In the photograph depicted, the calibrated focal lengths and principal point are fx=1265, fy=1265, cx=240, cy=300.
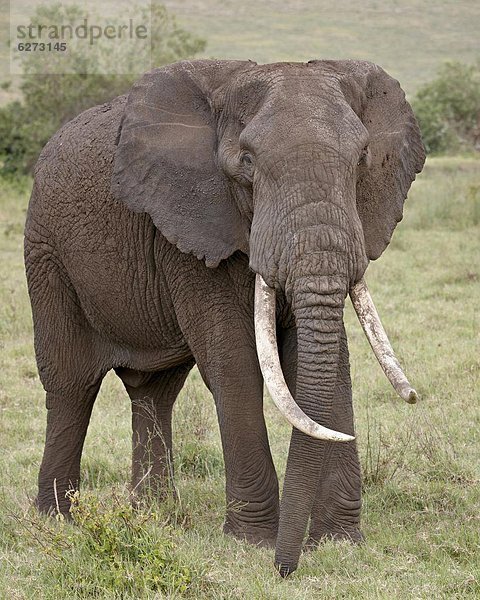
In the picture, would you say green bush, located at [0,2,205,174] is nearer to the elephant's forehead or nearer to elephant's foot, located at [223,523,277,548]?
elephant's foot, located at [223,523,277,548]

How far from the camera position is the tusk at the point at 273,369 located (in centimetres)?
420

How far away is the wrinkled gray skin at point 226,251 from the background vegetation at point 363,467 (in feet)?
0.82

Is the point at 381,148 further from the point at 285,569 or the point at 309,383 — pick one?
the point at 285,569

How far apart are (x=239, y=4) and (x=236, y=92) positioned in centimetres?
5879

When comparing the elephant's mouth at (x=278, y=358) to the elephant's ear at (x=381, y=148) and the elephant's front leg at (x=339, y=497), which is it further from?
the elephant's front leg at (x=339, y=497)

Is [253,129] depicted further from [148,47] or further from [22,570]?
[148,47]

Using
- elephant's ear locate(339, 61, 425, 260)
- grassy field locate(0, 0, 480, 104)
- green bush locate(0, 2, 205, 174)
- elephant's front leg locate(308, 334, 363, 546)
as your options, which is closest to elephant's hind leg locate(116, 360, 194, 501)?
elephant's front leg locate(308, 334, 363, 546)

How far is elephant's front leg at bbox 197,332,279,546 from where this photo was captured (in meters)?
4.98

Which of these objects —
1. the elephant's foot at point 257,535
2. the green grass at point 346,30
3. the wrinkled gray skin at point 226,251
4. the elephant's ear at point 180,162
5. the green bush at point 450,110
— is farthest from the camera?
the green grass at point 346,30

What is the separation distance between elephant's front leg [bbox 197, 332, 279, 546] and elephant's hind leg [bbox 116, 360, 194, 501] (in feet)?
3.11

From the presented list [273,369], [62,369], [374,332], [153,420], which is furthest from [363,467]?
[273,369]

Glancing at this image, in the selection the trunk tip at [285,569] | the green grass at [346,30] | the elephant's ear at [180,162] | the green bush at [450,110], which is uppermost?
the elephant's ear at [180,162]

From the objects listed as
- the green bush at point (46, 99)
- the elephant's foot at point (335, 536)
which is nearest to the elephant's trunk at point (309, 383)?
the elephant's foot at point (335, 536)

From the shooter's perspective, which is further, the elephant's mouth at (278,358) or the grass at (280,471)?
the grass at (280,471)
